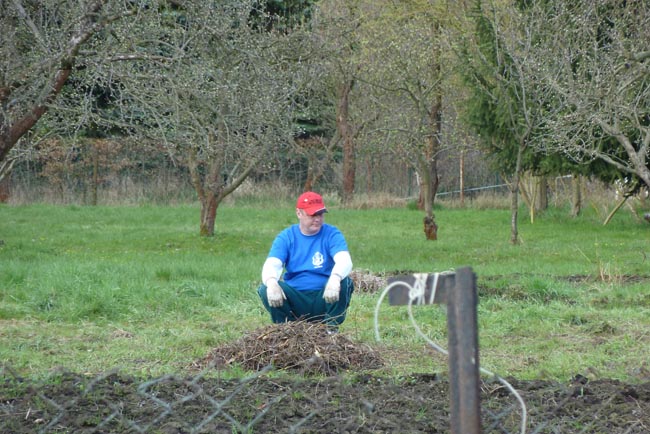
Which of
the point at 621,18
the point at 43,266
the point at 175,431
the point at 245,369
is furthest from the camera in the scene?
the point at 621,18

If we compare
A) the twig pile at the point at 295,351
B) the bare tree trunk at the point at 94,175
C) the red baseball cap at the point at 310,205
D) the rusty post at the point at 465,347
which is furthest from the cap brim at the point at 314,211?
the bare tree trunk at the point at 94,175

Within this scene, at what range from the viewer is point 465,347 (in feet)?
7.18

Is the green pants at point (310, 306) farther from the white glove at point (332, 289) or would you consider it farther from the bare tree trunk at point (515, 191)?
the bare tree trunk at point (515, 191)

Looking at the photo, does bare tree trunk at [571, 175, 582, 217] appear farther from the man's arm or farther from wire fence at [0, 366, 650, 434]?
wire fence at [0, 366, 650, 434]

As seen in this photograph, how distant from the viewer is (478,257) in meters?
15.5

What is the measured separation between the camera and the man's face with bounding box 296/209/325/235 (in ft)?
21.7

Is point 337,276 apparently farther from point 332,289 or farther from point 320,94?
point 320,94

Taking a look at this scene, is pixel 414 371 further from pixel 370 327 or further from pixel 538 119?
pixel 538 119

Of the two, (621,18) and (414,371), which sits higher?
(621,18)

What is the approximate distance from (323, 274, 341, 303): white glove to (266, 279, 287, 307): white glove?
0.31m

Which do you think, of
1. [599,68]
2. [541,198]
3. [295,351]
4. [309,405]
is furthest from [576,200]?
[309,405]

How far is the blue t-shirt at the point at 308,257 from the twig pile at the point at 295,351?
0.39m

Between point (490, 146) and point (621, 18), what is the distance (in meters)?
7.42

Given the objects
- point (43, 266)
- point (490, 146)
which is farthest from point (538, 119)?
point (43, 266)
